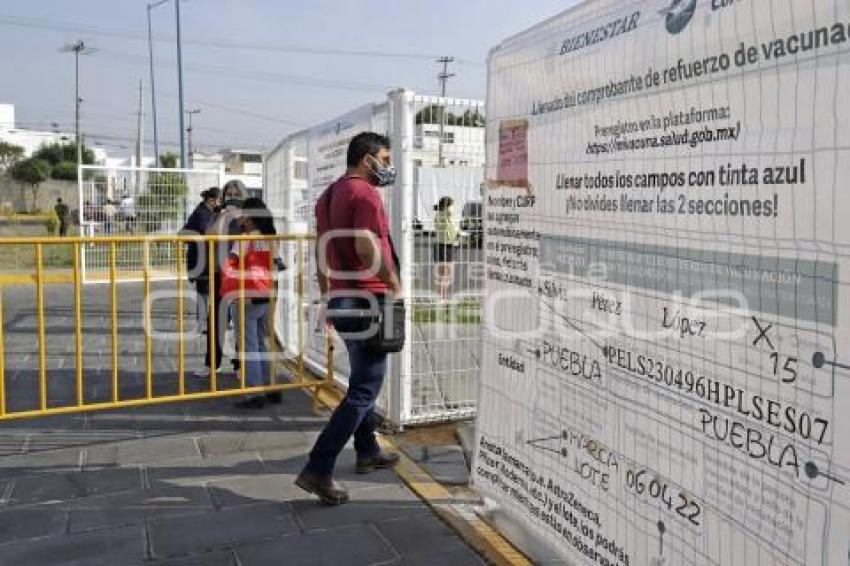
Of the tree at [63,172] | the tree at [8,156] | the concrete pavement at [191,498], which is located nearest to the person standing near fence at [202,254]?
the concrete pavement at [191,498]

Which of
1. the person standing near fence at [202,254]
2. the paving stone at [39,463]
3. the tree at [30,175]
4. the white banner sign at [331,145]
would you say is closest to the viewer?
the paving stone at [39,463]

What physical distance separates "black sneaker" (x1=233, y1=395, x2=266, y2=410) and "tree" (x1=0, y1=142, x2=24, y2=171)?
196 feet

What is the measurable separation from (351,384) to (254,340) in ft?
7.40

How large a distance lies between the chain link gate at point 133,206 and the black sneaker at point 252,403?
841cm

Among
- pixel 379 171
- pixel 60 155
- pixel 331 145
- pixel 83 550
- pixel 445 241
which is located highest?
pixel 60 155

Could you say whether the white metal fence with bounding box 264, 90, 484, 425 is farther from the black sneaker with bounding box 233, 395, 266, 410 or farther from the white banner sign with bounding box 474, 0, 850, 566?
the white banner sign with bounding box 474, 0, 850, 566

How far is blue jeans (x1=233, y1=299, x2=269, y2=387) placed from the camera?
20.6ft

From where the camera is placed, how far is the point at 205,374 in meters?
7.47

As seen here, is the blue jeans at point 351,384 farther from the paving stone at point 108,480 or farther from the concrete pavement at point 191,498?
the paving stone at point 108,480

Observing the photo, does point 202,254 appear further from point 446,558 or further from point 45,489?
point 446,558

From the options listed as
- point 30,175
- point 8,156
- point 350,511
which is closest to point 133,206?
point 350,511

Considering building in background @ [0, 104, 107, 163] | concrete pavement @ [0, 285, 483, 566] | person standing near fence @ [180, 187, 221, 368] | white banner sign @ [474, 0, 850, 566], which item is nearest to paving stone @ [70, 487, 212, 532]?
concrete pavement @ [0, 285, 483, 566]

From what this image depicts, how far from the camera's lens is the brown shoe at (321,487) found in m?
4.28

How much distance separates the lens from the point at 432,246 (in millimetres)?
5523
